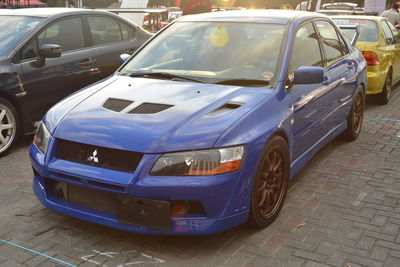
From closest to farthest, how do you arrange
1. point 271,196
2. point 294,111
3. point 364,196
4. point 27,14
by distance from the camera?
point 271,196 < point 294,111 < point 364,196 < point 27,14

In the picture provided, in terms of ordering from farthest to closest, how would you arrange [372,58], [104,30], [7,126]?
1. [372,58]
2. [104,30]
3. [7,126]

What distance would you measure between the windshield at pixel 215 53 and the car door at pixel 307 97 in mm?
255

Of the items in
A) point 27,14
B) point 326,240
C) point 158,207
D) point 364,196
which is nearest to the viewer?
point 158,207

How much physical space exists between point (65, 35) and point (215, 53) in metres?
3.04

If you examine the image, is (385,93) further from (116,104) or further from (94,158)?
(94,158)

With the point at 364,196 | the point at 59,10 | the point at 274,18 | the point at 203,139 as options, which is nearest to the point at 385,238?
the point at 364,196

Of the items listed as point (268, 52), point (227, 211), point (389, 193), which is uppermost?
point (268, 52)

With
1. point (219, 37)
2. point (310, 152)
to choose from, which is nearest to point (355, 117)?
point (310, 152)

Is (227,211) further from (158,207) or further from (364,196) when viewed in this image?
(364,196)

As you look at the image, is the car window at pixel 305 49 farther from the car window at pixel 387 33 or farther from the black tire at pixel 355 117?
the car window at pixel 387 33

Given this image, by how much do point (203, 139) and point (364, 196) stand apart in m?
2.06

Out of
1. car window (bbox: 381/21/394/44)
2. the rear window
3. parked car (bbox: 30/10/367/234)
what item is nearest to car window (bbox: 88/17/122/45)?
parked car (bbox: 30/10/367/234)

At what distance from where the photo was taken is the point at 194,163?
10.5 ft

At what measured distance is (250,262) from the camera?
10.9 ft
